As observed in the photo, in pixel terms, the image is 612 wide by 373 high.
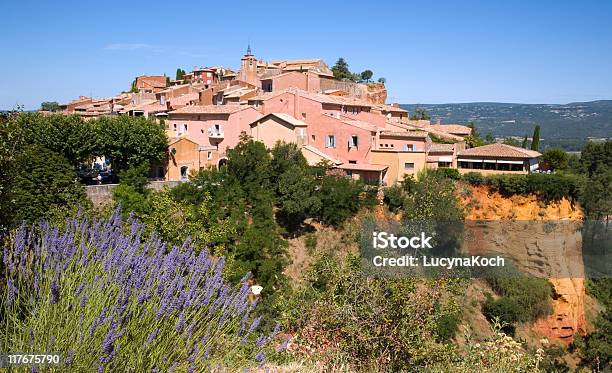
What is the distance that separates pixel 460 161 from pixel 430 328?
2533cm

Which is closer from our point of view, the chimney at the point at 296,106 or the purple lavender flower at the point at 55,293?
the purple lavender flower at the point at 55,293

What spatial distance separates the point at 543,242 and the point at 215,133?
17.5m

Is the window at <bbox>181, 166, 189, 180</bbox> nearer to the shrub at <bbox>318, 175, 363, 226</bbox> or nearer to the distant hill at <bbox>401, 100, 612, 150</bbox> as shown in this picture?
the shrub at <bbox>318, 175, 363, 226</bbox>

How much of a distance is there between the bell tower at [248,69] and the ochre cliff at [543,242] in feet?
61.8

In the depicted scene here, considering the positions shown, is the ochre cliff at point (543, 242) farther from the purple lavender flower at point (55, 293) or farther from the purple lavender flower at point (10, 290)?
the purple lavender flower at point (10, 290)

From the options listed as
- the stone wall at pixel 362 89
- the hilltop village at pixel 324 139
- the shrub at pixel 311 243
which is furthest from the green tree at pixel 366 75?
the shrub at pixel 311 243

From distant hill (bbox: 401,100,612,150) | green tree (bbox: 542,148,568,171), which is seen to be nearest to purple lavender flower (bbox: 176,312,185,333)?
green tree (bbox: 542,148,568,171)

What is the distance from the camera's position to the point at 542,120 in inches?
5861

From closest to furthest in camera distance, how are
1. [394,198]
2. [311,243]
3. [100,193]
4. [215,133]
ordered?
[100,193] → [311,243] → [394,198] → [215,133]

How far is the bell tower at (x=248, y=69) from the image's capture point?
39.3 m

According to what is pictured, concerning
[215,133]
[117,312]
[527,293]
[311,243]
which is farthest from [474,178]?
[117,312]

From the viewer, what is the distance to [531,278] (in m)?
23.7

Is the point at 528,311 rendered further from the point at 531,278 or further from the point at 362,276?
the point at 362,276

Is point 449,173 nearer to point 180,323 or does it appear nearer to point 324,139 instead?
point 324,139
